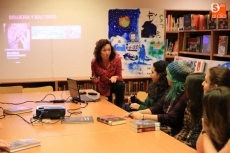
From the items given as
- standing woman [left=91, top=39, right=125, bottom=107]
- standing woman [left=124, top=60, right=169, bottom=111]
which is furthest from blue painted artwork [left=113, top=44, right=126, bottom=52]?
standing woman [left=124, top=60, right=169, bottom=111]

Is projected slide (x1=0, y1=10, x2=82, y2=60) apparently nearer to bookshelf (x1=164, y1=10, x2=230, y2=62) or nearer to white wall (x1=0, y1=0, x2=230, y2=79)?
white wall (x1=0, y1=0, x2=230, y2=79)

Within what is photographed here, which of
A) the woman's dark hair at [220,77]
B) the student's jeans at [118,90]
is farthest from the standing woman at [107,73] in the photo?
the woman's dark hair at [220,77]

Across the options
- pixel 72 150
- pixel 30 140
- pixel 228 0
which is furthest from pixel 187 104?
pixel 228 0

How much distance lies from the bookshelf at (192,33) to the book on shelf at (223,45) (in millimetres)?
42

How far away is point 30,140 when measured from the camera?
234 cm

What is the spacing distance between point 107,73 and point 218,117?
288 cm

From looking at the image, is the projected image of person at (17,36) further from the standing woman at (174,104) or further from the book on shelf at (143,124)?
the book on shelf at (143,124)

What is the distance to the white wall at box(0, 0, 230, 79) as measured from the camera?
6.03 metres

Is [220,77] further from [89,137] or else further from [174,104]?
[89,137]

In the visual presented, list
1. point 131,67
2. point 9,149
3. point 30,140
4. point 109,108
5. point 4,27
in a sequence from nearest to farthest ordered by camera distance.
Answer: point 9,149 < point 30,140 < point 109,108 < point 4,27 < point 131,67

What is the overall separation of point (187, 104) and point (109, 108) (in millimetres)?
938

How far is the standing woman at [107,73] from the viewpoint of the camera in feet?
15.4

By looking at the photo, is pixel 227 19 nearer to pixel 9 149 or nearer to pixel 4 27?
pixel 4 27

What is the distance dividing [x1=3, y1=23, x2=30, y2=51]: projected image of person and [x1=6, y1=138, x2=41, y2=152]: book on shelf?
392 centimetres
